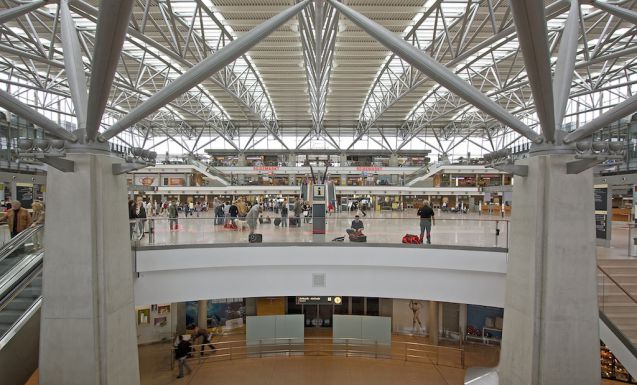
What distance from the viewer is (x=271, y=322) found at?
16.9 meters

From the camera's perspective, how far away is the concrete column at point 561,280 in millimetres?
7867

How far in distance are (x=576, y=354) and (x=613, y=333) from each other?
1026 millimetres

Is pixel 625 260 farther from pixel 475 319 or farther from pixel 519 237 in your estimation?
pixel 475 319

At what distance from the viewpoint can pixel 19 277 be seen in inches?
320

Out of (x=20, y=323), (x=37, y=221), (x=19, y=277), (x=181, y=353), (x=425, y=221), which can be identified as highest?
(x=37, y=221)

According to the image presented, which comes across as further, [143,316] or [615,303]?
[143,316]

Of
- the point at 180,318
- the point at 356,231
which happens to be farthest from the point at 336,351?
the point at 180,318

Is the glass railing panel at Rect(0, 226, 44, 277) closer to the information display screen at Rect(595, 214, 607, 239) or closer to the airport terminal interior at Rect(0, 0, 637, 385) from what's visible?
the airport terminal interior at Rect(0, 0, 637, 385)

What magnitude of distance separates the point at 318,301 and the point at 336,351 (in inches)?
182

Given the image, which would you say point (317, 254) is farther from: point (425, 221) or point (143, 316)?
point (143, 316)

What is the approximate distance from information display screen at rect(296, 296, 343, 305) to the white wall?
19.7 feet

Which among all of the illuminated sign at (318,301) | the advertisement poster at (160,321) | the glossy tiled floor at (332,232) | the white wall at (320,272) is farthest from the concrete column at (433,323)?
the advertisement poster at (160,321)

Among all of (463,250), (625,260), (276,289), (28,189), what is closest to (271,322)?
(276,289)

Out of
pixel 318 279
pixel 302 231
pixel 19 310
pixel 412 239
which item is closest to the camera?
pixel 19 310
